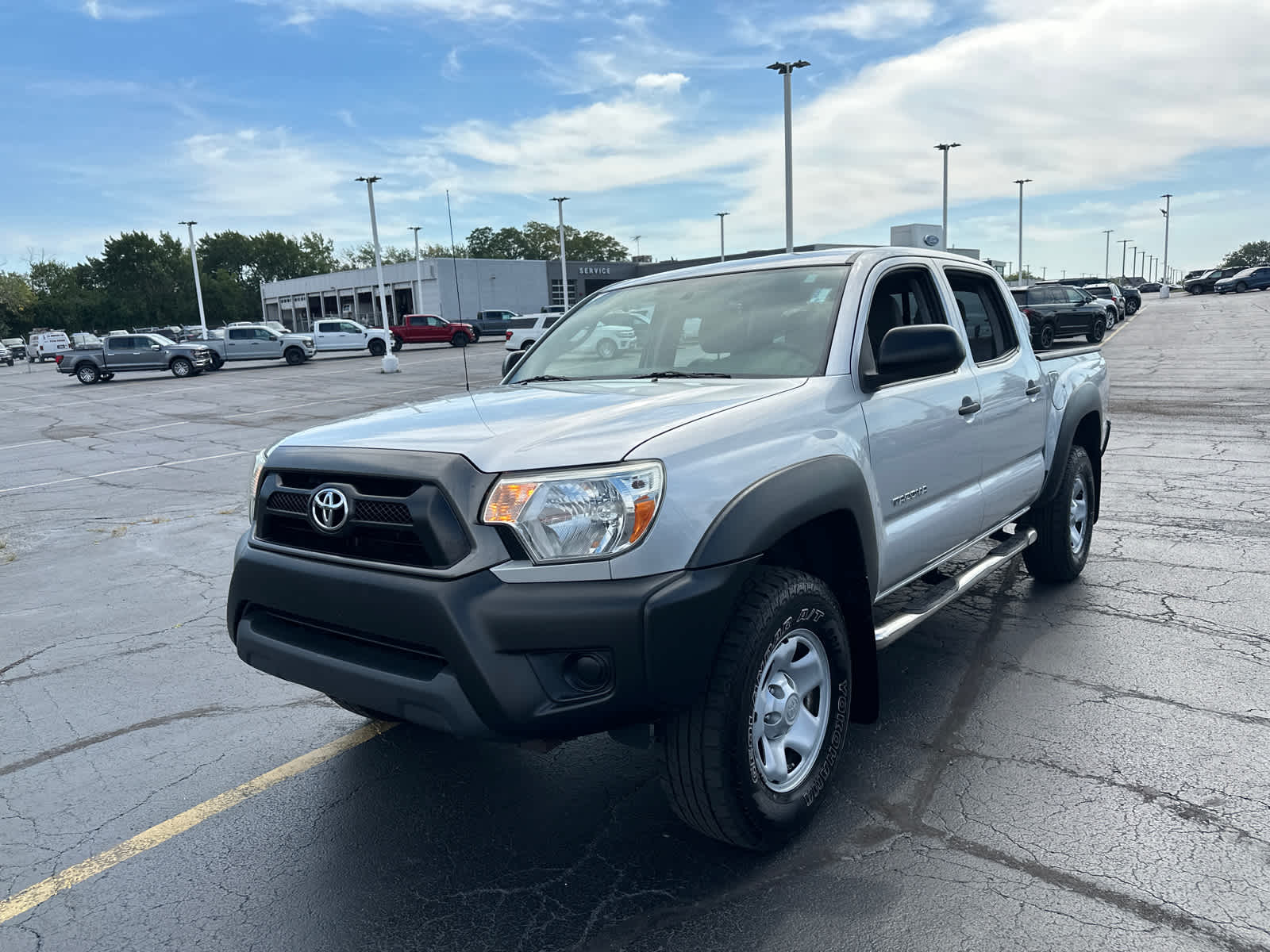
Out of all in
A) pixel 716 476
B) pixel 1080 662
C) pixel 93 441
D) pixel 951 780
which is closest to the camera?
pixel 716 476

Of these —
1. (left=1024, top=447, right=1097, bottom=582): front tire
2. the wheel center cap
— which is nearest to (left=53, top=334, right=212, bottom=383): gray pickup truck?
(left=1024, top=447, right=1097, bottom=582): front tire

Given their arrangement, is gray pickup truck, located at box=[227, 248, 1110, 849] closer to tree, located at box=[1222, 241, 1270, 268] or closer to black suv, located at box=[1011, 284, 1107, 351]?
black suv, located at box=[1011, 284, 1107, 351]

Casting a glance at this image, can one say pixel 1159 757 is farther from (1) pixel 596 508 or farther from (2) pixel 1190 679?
(1) pixel 596 508

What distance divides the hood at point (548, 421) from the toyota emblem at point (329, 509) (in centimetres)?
18

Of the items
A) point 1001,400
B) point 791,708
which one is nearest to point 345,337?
point 1001,400

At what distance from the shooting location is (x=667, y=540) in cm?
248

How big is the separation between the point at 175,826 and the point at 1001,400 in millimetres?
3939

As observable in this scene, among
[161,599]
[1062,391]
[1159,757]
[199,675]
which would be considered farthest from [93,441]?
[1159,757]

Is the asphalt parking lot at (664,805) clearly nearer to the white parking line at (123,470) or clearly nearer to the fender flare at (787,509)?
the fender flare at (787,509)

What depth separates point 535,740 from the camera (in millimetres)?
2547

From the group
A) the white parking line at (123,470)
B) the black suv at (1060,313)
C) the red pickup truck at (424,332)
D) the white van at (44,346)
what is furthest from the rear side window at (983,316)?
the white van at (44,346)

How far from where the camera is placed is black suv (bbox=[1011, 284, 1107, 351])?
87.7 feet

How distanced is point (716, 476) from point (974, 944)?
143 cm

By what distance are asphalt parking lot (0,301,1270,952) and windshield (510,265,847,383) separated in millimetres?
1562
